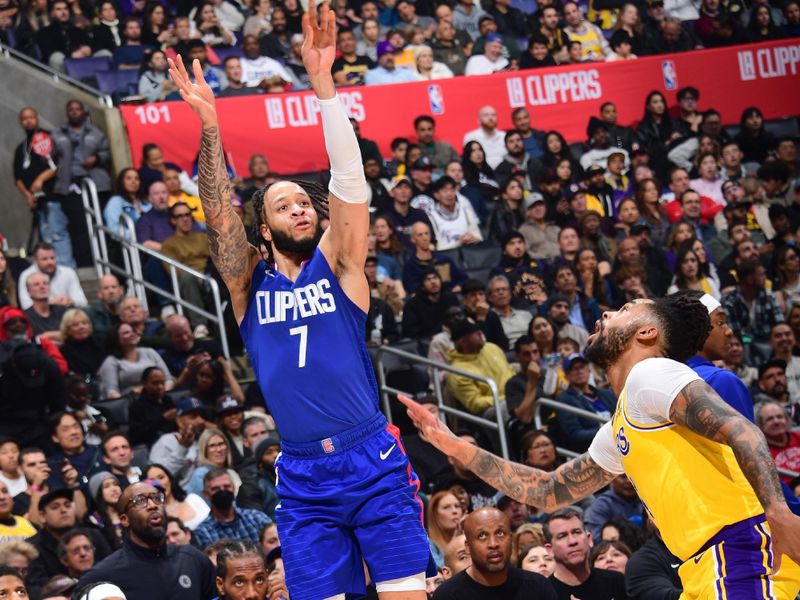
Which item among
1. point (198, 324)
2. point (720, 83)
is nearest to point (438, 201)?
point (198, 324)

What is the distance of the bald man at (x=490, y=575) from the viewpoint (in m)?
7.20

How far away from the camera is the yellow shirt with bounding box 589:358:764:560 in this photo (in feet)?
14.4

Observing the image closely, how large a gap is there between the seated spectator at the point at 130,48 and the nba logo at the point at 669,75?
670 centimetres

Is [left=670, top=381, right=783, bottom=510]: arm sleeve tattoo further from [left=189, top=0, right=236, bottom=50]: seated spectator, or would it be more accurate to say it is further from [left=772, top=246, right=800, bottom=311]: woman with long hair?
[left=189, top=0, right=236, bottom=50]: seated spectator

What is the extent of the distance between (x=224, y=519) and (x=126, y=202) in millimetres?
4719

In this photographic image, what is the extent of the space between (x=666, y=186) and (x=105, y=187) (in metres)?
6.85

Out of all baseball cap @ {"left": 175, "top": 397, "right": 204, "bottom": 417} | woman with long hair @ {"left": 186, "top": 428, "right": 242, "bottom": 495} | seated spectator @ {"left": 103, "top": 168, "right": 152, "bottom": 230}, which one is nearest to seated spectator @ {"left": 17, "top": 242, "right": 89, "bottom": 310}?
seated spectator @ {"left": 103, "top": 168, "right": 152, "bottom": 230}

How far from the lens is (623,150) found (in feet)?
52.8

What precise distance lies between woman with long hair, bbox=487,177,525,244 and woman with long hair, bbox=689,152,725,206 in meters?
2.52

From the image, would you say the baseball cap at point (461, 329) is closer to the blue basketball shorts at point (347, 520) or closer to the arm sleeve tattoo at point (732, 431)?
the blue basketball shorts at point (347, 520)

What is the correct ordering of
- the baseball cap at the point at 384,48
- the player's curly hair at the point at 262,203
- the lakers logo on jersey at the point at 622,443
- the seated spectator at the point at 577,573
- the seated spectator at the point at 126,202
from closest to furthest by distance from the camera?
the lakers logo on jersey at the point at 622,443 → the player's curly hair at the point at 262,203 → the seated spectator at the point at 577,573 → the seated spectator at the point at 126,202 → the baseball cap at the point at 384,48

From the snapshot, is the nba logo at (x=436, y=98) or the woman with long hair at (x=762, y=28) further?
the woman with long hair at (x=762, y=28)

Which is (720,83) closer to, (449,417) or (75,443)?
(449,417)

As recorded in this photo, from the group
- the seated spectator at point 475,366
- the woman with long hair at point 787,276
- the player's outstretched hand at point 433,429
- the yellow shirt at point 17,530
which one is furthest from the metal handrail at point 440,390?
the player's outstretched hand at point 433,429
